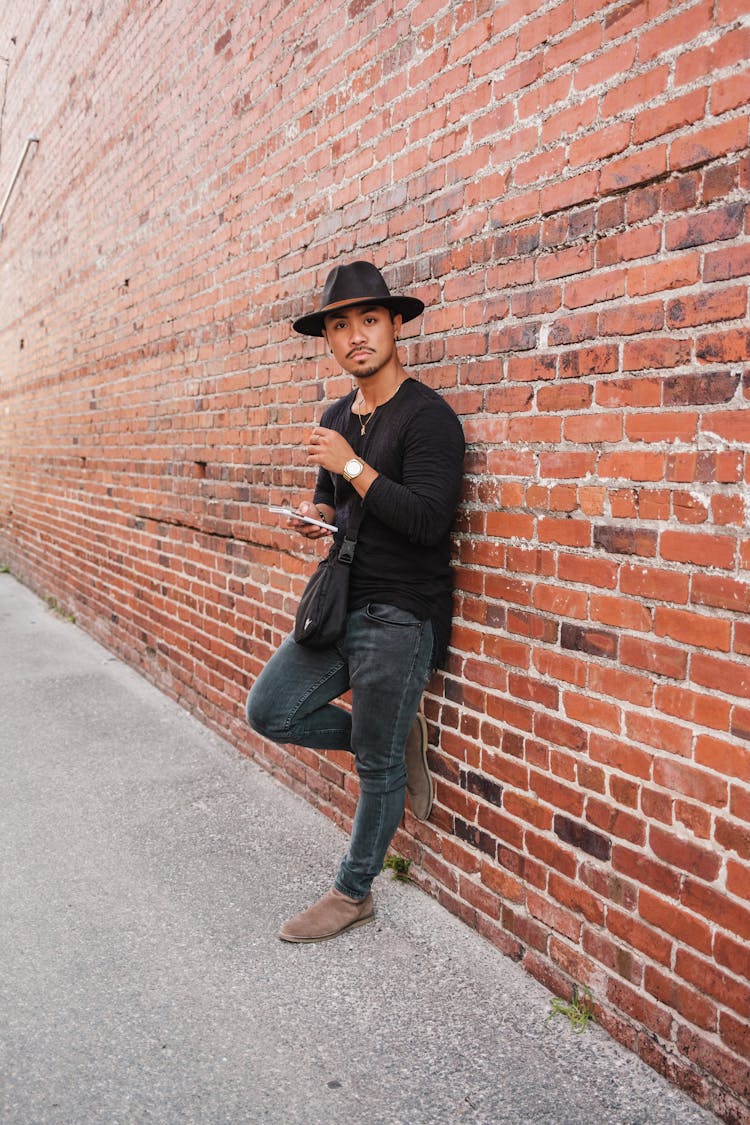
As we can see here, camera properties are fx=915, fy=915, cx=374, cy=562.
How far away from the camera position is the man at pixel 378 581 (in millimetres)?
2723

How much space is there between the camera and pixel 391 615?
9.21ft

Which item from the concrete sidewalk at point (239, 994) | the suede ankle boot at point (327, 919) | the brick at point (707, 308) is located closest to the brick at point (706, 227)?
the brick at point (707, 308)

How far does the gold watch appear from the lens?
2625 mm

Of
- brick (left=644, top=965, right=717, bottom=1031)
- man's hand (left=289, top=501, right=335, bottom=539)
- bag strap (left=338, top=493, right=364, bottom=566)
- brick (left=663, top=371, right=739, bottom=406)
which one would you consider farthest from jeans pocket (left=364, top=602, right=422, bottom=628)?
brick (left=644, top=965, right=717, bottom=1031)

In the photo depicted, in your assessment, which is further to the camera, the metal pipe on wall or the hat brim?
the metal pipe on wall

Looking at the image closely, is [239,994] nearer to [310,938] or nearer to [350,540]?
[310,938]

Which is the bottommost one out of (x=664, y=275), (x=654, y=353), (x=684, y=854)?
(x=684, y=854)

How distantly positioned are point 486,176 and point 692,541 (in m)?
1.35

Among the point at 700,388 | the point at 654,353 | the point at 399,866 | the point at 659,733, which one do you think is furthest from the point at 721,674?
the point at 399,866

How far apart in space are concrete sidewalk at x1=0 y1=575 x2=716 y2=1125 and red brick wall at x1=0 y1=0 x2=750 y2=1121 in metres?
0.17

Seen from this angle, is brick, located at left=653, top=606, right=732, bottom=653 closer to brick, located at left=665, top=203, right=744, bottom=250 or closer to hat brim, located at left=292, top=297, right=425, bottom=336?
brick, located at left=665, top=203, right=744, bottom=250

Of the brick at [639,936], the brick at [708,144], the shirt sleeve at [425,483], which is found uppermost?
the brick at [708,144]

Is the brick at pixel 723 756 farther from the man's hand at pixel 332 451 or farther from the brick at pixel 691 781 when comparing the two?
the man's hand at pixel 332 451

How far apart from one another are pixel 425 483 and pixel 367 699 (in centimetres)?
70
